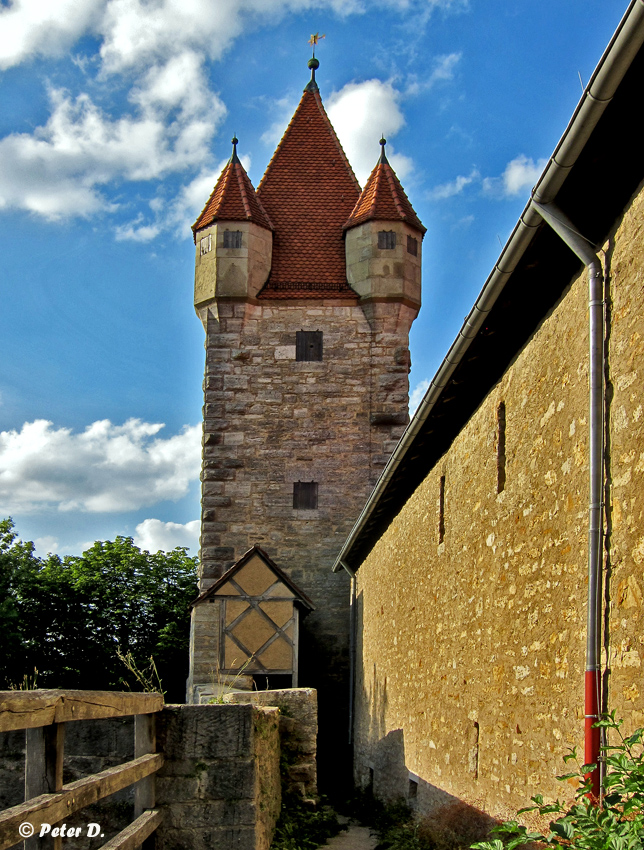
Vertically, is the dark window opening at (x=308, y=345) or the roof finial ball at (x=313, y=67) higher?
the roof finial ball at (x=313, y=67)

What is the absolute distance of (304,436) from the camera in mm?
19891

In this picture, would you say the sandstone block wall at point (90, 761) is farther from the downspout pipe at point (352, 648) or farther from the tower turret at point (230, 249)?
the tower turret at point (230, 249)

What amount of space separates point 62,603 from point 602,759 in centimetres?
2441

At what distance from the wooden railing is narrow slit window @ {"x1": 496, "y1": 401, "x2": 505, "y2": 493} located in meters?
3.08

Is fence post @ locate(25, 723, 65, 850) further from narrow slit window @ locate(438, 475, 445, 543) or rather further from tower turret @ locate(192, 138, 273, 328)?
tower turret @ locate(192, 138, 273, 328)

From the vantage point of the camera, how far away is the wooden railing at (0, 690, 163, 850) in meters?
3.19

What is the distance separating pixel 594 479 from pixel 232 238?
17.1 metres

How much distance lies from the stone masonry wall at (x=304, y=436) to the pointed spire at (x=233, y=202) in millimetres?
1955

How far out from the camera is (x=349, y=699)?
60.2 feet

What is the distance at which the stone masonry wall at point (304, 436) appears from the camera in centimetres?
1927

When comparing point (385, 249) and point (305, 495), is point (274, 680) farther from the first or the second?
point (385, 249)

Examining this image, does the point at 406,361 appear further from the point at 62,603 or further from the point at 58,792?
the point at 58,792

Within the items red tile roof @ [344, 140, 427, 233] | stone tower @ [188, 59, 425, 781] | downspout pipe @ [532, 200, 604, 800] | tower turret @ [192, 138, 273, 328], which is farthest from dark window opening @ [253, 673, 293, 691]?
downspout pipe @ [532, 200, 604, 800]

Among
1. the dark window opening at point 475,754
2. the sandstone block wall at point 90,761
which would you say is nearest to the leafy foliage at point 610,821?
the sandstone block wall at point 90,761
